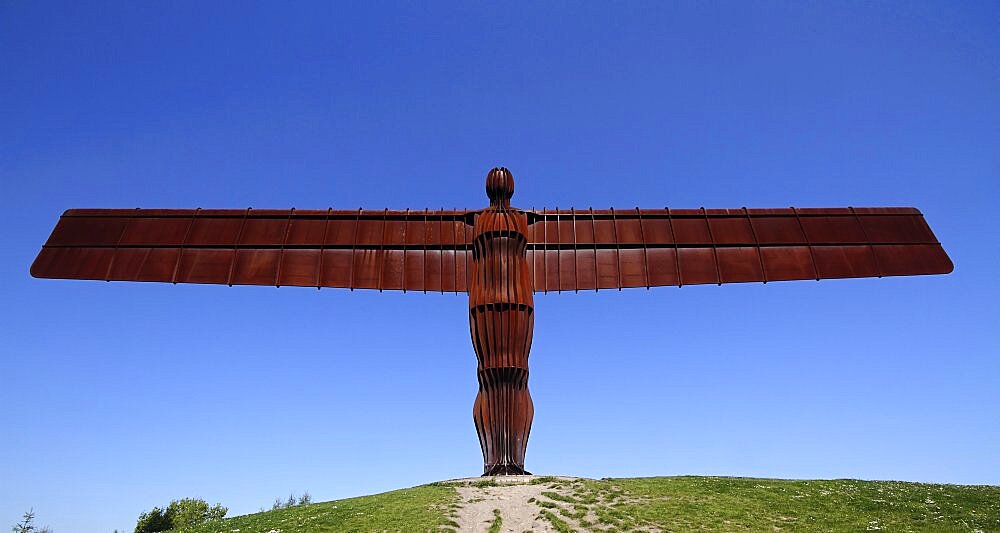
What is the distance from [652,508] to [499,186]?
12484 millimetres

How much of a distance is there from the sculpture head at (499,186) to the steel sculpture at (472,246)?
0.16 feet

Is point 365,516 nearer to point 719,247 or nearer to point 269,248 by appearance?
point 269,248

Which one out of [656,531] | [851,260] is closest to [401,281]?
[656,531]

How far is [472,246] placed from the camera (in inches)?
1073

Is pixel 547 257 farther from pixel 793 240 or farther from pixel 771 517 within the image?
pixel 771 517

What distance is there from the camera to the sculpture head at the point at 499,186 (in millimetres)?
26797

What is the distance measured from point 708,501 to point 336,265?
15.6 meters

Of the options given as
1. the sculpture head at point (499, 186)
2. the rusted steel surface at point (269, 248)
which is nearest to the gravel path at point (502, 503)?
the rusted steel surface at point (269, 248)

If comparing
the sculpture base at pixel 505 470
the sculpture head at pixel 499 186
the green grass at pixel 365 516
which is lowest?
the green grass at pixel 365 516

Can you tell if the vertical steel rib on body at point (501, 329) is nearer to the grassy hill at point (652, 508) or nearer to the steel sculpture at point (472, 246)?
the steel sculpture at point (472, 246)

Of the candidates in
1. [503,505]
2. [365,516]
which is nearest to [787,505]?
[503,505]

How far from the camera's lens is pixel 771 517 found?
2059 centimetres

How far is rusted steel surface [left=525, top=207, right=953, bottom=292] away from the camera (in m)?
27.5

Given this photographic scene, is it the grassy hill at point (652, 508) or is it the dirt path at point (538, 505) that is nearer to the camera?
the dirt path at point (538, 505)
